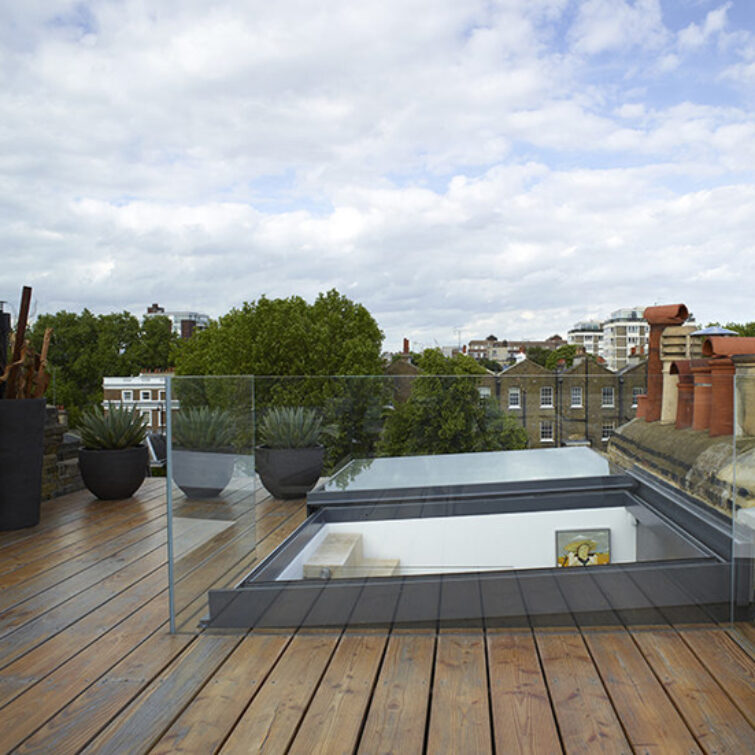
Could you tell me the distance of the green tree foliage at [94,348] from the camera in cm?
4078

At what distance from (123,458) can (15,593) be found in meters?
2.11

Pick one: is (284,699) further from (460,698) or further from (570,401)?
(570,401)

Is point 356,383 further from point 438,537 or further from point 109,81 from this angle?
point 109,81

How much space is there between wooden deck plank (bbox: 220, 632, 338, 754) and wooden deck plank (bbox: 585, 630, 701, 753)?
897mm

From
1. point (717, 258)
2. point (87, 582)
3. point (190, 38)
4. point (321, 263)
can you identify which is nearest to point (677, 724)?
point (87, 582)

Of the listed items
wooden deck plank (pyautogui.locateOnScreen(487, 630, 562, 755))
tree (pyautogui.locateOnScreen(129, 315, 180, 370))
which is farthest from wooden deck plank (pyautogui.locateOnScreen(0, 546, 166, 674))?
tree (pyautogui.locateOnScreen(129, 315, 180, 370))

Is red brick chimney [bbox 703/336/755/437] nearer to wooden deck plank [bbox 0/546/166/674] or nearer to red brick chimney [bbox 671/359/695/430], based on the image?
red brick chimney [bbox 671/359/695/430]

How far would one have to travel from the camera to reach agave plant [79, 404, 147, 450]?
5117 millimetres

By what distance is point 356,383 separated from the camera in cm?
313

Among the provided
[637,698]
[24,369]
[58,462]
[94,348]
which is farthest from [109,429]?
[94,348]

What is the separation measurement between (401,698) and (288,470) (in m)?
1.29

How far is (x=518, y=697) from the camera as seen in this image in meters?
1.98

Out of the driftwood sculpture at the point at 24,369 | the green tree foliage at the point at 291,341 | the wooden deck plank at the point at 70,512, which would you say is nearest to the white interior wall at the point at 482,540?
the wooden deck plank at the point at 70,512

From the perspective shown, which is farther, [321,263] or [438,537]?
[321,263]
